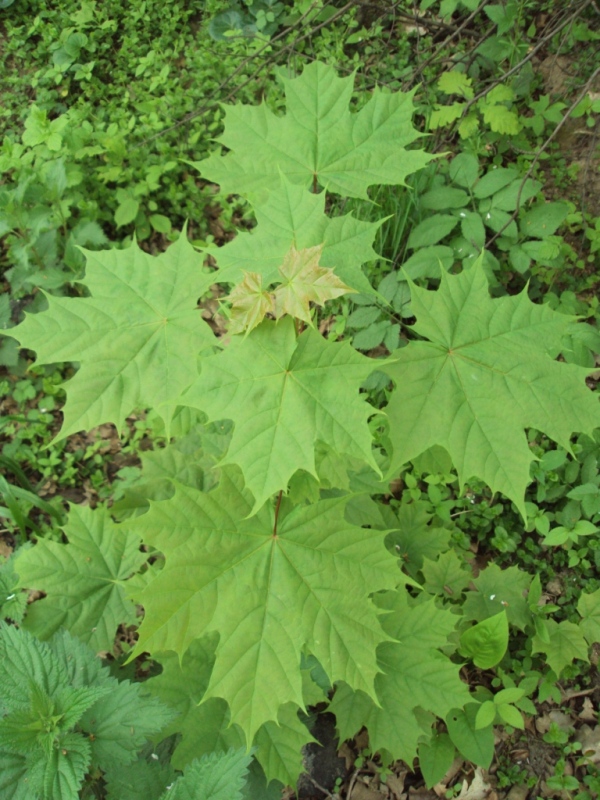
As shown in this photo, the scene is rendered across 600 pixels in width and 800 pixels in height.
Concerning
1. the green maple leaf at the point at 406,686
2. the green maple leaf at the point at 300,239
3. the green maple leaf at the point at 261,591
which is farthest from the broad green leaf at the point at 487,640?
the green maple leaf at the point at 300,239

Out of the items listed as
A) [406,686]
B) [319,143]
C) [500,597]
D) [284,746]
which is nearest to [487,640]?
[500,597]

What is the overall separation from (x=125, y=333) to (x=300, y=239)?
0.56m

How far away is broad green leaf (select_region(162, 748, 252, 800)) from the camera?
153 centimetres

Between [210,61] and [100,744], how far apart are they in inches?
172

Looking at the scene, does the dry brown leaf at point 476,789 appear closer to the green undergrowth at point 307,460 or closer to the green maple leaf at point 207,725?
the green undergrowth at point 307,460

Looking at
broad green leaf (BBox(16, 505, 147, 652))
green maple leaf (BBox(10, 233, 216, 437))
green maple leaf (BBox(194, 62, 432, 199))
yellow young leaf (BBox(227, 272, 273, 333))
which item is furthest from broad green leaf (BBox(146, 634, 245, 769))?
green maple leaf (BBox(194, 62, 432, 199))

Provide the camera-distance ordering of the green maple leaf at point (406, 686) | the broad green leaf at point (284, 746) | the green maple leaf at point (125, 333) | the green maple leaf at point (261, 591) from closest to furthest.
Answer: the green maple leaf at point (261, 591) → the green maple leaf at point (125, 333) → the broad green leaf at point (284, 746) → the green maple leaf at point (406, 686)

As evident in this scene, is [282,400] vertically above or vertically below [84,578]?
above

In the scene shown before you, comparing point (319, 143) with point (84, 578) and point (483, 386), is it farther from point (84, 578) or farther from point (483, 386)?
Result: point (84, 578)

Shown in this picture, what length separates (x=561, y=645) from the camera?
98.2 inches

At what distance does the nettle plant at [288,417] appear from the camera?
1399 mm

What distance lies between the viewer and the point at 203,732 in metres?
1.89

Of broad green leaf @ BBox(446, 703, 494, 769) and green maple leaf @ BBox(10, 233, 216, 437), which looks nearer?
green maple leaf @ BBox(10, 233, 216, 437)

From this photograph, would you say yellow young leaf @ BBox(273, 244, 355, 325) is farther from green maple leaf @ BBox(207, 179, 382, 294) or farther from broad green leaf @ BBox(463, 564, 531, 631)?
broad green leaf @ BBox(463, 564, 531, 631)
